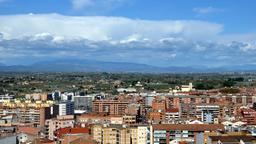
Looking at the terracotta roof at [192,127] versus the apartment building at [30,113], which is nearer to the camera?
the terracotta roof at [192,127]

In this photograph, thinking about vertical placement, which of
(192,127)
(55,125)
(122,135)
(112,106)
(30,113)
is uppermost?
(112,106)

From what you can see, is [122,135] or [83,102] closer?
[122,135]

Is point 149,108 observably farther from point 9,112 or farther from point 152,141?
point 152,141

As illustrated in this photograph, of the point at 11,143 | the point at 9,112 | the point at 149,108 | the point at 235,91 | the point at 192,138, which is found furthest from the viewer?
the point at 235,91

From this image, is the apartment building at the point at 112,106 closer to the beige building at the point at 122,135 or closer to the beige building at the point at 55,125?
the beige building at the point at 55,125

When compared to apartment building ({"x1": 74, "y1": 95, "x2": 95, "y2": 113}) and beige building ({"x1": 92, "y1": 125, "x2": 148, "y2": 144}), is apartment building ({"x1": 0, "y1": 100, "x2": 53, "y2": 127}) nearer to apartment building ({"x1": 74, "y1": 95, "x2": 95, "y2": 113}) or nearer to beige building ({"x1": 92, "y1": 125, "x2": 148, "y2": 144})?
apartment building ({"x1": 74, "y1": 95, "x2": 95, "y2": 113})

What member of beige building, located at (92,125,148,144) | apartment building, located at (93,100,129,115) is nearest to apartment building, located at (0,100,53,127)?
apartment building, located at (93,100,129,115)

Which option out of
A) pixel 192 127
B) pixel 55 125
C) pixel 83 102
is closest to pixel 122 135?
pixel 192 127

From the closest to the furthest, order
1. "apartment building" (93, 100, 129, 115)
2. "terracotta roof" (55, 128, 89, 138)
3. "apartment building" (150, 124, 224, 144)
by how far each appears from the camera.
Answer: "apartment building" (150, 124, 224, 144)
"terracotta roof" (55, 128, 89, 138)
"apartment building" (93, 100, 129, 115)

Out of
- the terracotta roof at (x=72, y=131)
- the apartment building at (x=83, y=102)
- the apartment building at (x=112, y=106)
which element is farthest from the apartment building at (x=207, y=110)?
the apartment building at (x=83, y=102)

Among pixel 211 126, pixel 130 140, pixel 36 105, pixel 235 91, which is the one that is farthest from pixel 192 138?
pixel 235 91

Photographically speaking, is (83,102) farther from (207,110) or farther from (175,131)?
(175,131)
